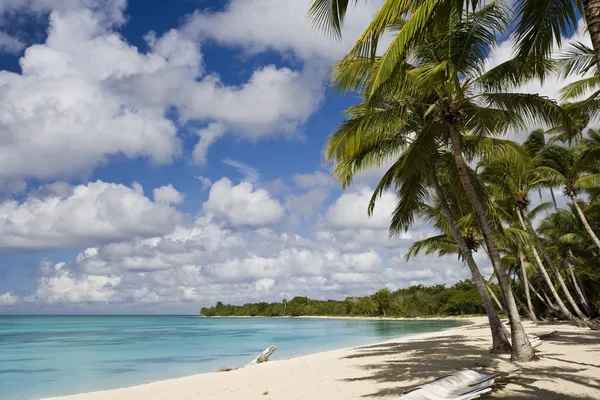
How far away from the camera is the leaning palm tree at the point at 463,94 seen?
26.5 ft

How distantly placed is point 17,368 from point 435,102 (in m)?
20.9

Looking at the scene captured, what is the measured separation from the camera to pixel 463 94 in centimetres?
891

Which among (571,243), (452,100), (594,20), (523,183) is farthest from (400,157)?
(571,243)

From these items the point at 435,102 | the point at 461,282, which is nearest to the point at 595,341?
the point at 435,102

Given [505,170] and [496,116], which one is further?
[505,170]

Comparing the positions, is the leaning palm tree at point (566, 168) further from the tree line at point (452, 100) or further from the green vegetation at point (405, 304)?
the green vegetation at point (405, 304)

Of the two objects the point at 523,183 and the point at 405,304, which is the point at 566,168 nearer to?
the point at 523,183

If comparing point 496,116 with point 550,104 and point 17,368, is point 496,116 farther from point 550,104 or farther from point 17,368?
point 17,368

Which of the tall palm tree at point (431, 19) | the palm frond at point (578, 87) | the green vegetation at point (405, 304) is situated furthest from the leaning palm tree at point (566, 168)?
the green vegetation at point (405, 304)

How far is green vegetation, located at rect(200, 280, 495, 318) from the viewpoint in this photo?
2293 inches

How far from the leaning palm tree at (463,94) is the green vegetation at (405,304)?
46036 millimetres

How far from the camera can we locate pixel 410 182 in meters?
11.1

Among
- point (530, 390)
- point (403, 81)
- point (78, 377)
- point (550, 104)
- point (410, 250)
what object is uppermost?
point (403, 81)

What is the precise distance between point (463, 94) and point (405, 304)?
64.2 metres
